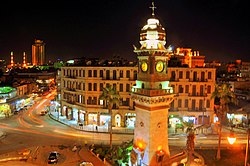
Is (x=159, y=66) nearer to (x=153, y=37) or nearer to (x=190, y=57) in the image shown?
(x=153, y=37)

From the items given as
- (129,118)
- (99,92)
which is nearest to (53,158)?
(129,118)

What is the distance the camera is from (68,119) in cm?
6744

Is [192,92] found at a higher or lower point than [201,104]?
higher

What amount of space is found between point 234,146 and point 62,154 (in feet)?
100

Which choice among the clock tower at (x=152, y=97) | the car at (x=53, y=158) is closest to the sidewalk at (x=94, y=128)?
the car at (x=53, y=158)

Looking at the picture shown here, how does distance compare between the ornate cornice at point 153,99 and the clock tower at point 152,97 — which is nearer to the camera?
the ornate cornice at point 153,99

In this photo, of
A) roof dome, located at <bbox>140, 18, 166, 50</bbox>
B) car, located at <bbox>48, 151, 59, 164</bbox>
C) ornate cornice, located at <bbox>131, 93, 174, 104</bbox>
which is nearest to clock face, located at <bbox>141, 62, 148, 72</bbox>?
roof dome, located at <bbox>140, 18, 166, 50</bbox>

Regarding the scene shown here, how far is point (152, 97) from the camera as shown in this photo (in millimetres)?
25906

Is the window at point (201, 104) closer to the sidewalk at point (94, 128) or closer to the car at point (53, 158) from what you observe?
the sidewalk at point (94, 128)

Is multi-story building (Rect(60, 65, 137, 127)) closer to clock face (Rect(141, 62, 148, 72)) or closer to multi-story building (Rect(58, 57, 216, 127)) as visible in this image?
multi-story building (Rect(58, 57, 216, 127))

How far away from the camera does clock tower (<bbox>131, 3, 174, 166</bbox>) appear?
26578mm

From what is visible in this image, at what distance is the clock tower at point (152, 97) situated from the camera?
2658cm

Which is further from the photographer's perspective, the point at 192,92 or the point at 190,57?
the point at 190,57

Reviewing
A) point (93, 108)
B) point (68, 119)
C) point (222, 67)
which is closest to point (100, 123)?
point (93, 108)
